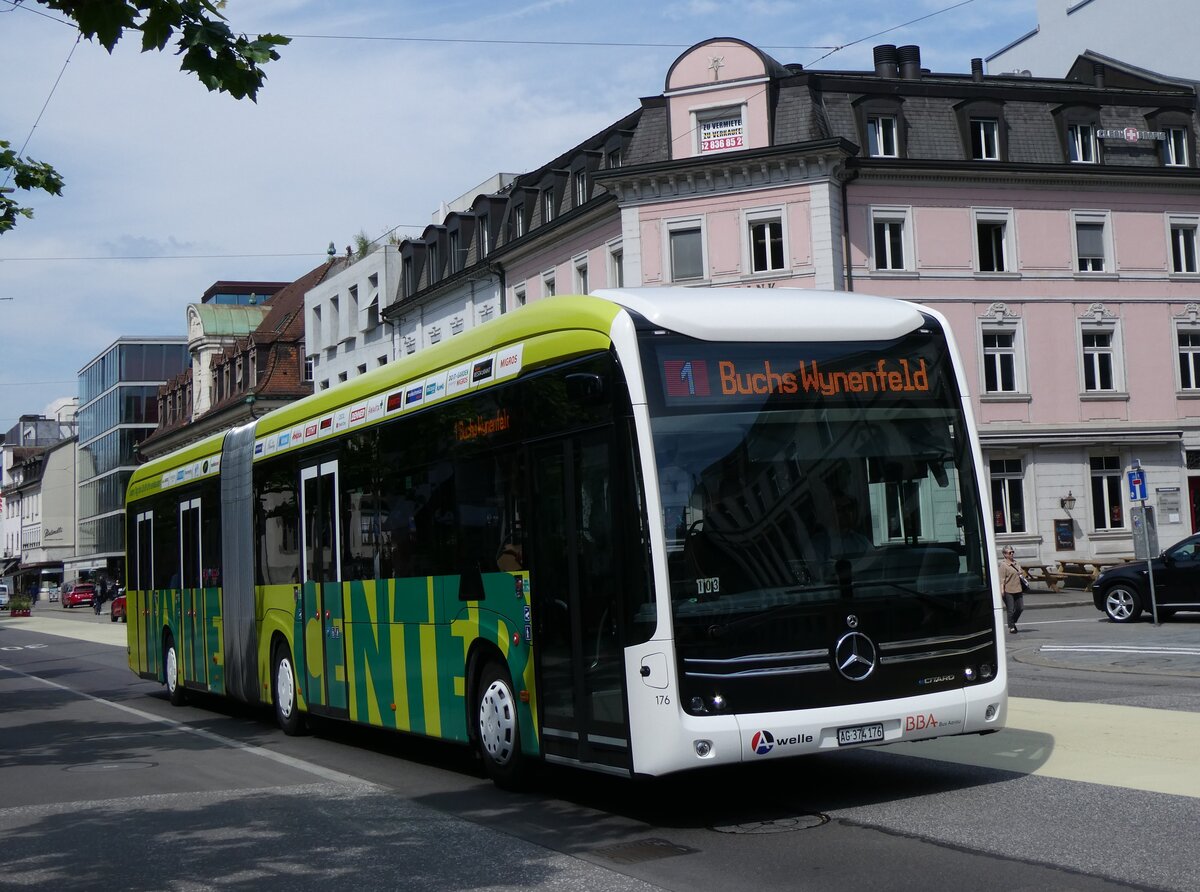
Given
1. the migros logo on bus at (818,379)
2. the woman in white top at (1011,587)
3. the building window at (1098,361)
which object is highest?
the building window at (1098,361)

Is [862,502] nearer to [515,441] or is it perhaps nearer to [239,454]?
[515,441]

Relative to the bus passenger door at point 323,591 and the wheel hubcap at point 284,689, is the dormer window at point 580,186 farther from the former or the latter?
the bus passenger door at point 323,591

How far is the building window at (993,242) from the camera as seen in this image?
41500 millimetres

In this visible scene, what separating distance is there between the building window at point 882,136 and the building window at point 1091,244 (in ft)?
19.6

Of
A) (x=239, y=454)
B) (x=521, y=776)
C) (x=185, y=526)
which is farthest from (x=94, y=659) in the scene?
(x=521, y=776)

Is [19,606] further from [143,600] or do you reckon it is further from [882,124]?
[143,600]

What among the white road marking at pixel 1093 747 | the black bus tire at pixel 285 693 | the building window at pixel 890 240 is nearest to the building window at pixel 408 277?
the building window at pixel 890 240

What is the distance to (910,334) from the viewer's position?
30.4ft

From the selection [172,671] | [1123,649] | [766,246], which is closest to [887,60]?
[766,246]

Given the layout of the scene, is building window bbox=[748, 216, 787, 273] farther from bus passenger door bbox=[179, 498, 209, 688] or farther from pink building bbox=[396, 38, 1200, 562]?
bus passenger door bbox=[179, 498, 209, 688]

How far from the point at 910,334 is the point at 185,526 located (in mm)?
12007

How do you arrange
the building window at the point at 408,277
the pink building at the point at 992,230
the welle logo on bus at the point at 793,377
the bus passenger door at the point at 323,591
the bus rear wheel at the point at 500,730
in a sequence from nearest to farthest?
the welle logo on bus at the point at 793,377 < the bus rear wheel at the point at 500,730 < the bus passenger door at the point at 323,591 < the pink building at the point at 992,230 < the building window at the point at 408,277

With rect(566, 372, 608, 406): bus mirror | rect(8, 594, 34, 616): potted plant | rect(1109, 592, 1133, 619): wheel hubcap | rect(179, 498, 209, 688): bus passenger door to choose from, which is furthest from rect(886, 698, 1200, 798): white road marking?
rect(8, 594, 34, 616): potted plant

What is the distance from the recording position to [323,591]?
544 inches
